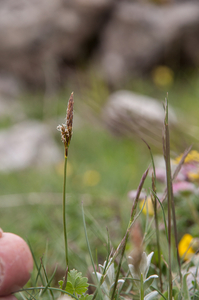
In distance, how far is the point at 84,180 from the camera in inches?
59.0

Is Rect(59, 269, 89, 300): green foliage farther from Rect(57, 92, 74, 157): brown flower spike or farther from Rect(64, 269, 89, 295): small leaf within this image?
Rect(57, 92, 74, 157): brown flower spike

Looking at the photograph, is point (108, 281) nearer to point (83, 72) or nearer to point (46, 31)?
point (83, 72)

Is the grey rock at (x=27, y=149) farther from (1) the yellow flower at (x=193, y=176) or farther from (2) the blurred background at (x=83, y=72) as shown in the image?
(1) the yellow flower at (x=193, y=176)

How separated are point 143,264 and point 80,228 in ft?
2.13

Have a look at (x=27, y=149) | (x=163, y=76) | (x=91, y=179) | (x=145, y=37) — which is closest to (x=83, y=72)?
(x=145, y=37)

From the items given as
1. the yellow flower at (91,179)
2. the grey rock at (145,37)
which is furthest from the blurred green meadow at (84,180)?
the grey rock at (145,37)

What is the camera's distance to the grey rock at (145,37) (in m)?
2.89

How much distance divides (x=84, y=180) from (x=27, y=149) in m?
0.92

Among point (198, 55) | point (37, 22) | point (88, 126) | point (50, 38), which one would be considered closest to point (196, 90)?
point (198, 55)

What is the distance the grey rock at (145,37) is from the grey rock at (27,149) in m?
1.02

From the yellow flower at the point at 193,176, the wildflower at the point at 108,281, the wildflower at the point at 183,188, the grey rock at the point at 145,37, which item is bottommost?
the wildflower at the point at 108,281

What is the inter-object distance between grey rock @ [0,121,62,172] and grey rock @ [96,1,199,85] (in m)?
1.02

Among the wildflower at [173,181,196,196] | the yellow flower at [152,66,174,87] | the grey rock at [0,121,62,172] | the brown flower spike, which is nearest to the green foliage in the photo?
the brown flower spike

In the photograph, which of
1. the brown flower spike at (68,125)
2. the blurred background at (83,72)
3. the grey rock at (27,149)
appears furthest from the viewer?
the grey rock at (27,149)
